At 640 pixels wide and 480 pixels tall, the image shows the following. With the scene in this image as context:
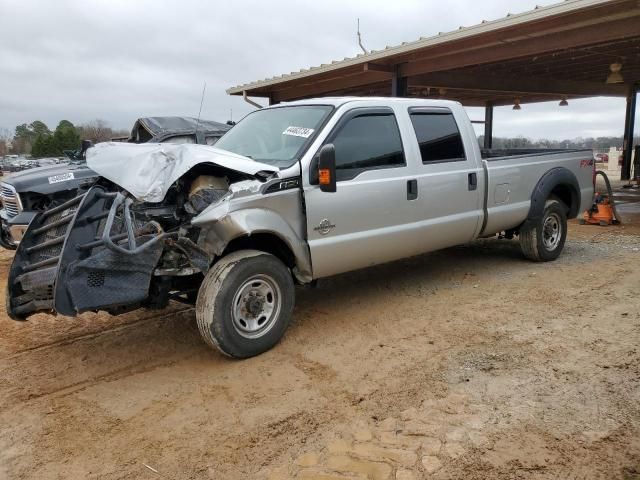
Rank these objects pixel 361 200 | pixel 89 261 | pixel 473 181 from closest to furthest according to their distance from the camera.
→ pixel 89 261, pixel 361 200, pixel 473 181

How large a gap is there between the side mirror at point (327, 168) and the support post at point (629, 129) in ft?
67.2

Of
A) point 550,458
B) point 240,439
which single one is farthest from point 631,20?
point 240,439

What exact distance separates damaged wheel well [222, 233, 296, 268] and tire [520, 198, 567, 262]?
146 inches

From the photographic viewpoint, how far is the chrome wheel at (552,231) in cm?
706

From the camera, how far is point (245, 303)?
4.14 m

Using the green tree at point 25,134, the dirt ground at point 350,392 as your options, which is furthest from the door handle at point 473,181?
the green tree at point 25,134

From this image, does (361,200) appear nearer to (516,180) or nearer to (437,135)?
(437,135)

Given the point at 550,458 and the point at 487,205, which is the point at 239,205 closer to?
the point at 550,458

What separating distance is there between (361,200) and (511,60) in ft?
34.5

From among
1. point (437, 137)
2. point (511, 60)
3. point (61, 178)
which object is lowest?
point (61, 178)

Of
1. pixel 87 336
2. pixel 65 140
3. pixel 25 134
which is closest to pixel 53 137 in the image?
pixel 65 140

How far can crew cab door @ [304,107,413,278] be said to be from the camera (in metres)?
4.56

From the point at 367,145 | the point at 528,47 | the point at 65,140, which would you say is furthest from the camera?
the point at 65,140

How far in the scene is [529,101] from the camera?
22906mm
